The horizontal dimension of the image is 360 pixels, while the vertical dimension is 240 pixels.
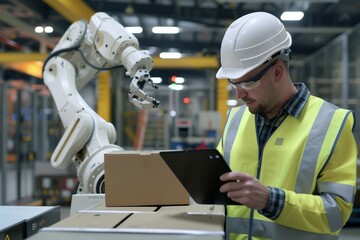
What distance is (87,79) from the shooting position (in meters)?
3.03

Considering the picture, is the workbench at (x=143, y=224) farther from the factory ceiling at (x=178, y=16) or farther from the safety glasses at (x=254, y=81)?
the factory ceiling at (x=178, y=16)

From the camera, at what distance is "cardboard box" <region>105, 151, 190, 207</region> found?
5.16ft

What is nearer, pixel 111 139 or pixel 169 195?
pixel 169 195

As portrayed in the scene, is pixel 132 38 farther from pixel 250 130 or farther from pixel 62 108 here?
pixel 250 130

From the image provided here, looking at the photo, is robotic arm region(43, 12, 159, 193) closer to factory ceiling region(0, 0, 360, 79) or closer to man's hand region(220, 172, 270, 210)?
man's hand region(220, 172, 270, 210)

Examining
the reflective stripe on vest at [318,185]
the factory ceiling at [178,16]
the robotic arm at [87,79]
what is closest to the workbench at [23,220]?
the robotic arm at [87,79]

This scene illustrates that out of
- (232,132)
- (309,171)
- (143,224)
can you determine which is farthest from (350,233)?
(143,224)

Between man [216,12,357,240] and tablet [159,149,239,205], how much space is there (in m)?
0.07

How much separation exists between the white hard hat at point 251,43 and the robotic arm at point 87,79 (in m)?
0.96

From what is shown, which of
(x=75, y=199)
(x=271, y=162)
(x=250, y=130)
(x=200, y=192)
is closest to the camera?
(x=200, y=192)

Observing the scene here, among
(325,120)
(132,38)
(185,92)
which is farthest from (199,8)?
(325,120)

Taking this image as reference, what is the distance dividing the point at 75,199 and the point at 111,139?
1.86ft

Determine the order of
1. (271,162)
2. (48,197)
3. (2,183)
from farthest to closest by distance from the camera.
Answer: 1. (48,197)
2. (2,183)
3. (271,162)

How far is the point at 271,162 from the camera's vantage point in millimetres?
1502
